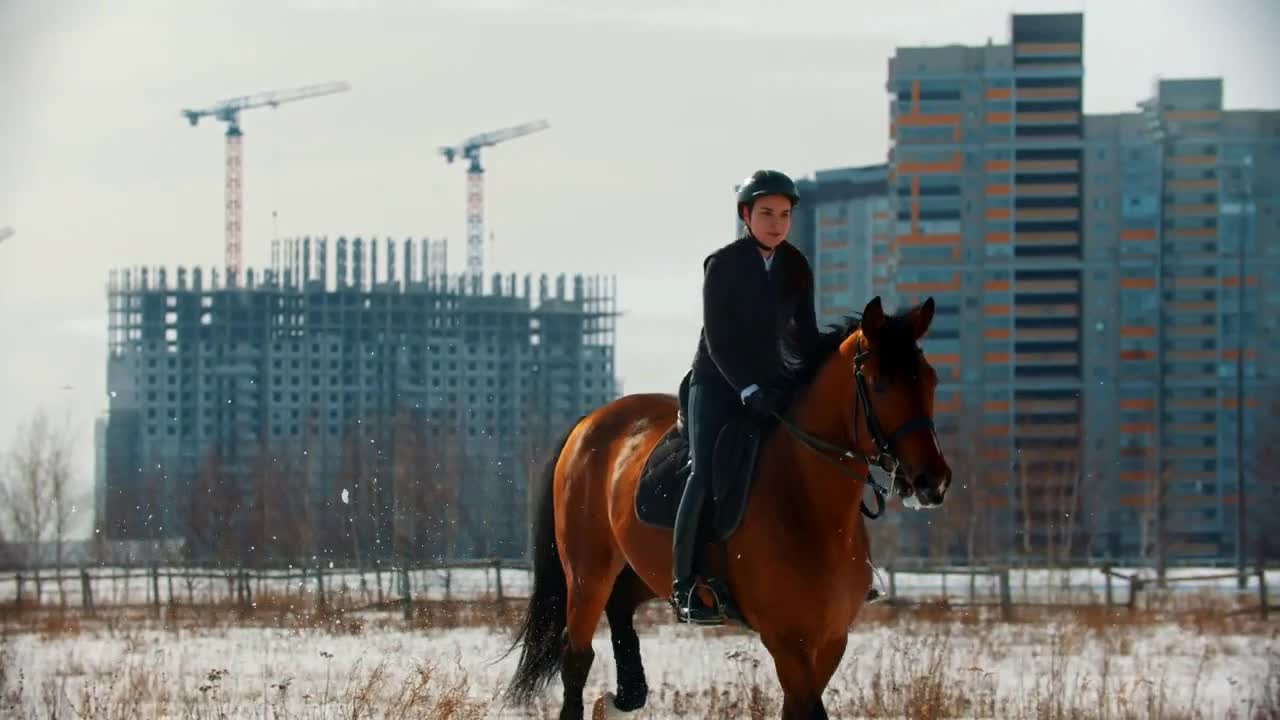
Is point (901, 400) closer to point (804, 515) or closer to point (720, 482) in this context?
point (804, 515)

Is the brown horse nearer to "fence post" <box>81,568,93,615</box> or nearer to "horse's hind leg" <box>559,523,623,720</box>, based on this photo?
"horse's hind leg" <box>559,523,623,720</box>

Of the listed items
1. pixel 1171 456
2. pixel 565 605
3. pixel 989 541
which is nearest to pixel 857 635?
pixel 565 605

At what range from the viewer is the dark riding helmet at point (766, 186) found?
1002cm

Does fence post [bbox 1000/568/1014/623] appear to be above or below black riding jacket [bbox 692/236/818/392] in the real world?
below

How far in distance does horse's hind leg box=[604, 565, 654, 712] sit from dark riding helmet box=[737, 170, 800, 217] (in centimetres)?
274

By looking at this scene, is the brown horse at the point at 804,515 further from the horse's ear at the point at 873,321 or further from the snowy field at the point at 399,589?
the snowy field at the point at 399,589

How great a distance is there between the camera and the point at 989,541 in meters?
106

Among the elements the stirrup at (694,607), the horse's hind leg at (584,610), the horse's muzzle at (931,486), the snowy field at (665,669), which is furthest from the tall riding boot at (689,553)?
the snowy field at (665,669)

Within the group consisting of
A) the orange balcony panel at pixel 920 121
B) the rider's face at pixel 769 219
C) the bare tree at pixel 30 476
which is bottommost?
the bare tree at pixel 30 476

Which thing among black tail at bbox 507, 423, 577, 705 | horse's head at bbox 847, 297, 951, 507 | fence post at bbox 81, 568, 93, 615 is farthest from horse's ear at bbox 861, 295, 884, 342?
fence post at bbox 81, 568, 93, 615

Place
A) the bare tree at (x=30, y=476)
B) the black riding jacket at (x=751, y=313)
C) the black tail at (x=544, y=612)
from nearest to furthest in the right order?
the black riding jacket at (x=751, y=313) → the black tail at (x=544, y=612) → the bare tree at (x=30, y=476)

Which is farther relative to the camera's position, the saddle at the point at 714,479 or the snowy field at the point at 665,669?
the snowy field at the point at 665,669

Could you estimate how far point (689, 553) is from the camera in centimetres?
993

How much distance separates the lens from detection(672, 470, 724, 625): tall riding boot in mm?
9914
